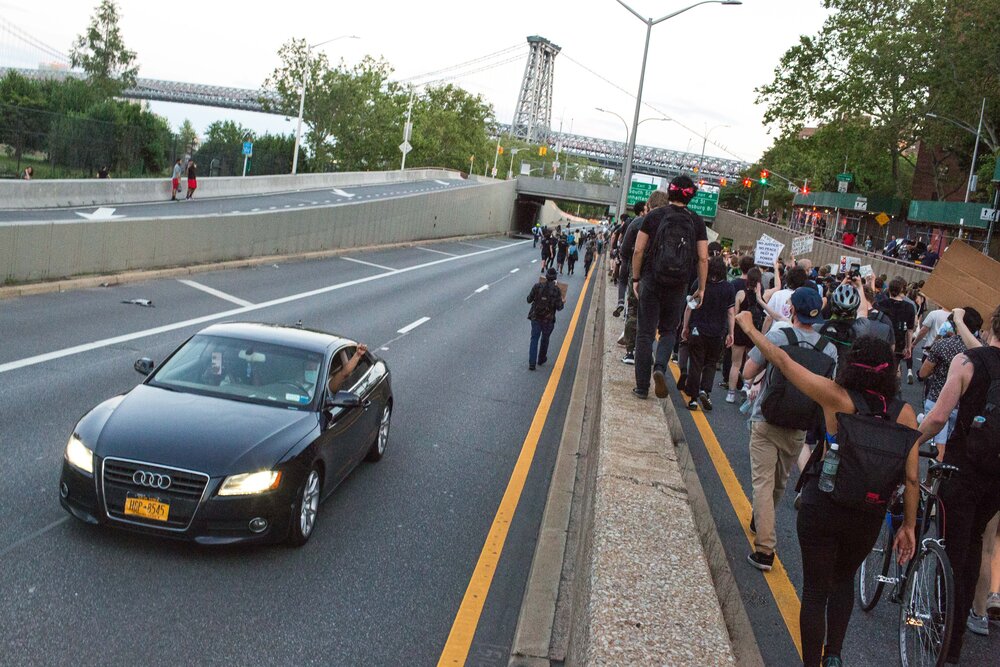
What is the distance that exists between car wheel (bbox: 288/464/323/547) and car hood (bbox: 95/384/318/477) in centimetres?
31

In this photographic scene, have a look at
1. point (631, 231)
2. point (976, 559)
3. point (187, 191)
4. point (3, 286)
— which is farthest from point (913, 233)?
point (976, 559)

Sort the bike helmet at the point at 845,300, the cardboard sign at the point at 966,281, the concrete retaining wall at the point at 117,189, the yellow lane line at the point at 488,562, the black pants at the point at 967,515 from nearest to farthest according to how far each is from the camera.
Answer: the yellow lane line at the point at 488,562
the black pants at the point at 967,515
the bike helmet at the point at 845,300
the cardboard sign at the point at 966,281
the concrete retaining wall at the point at 117,189

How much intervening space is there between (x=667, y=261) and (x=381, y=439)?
125 inches

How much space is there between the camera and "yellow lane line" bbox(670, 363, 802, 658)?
5.89m

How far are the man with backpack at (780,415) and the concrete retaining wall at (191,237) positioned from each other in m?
14.4

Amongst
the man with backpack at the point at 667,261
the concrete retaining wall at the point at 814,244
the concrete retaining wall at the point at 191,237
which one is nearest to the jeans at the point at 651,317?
the man with backpack at the point at 667,261

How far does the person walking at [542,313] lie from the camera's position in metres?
15.6

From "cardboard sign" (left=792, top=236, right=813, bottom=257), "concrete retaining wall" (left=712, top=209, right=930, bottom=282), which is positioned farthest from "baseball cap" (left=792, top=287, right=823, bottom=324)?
"concrete retaining wall" (left=712, top=209, right=930, bottom=282)

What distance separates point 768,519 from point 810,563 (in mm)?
1872

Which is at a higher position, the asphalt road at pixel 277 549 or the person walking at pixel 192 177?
the person walking at pixel 192 177

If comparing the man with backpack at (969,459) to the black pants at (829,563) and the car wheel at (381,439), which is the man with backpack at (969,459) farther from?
the car wheel at (381,439)

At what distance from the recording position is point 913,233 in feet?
169

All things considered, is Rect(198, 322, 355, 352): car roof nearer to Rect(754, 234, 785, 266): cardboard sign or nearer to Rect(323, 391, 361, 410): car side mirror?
Rect(323, 391, 361, 410): car side mirror

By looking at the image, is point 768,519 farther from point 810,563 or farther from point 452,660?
point 452,660
